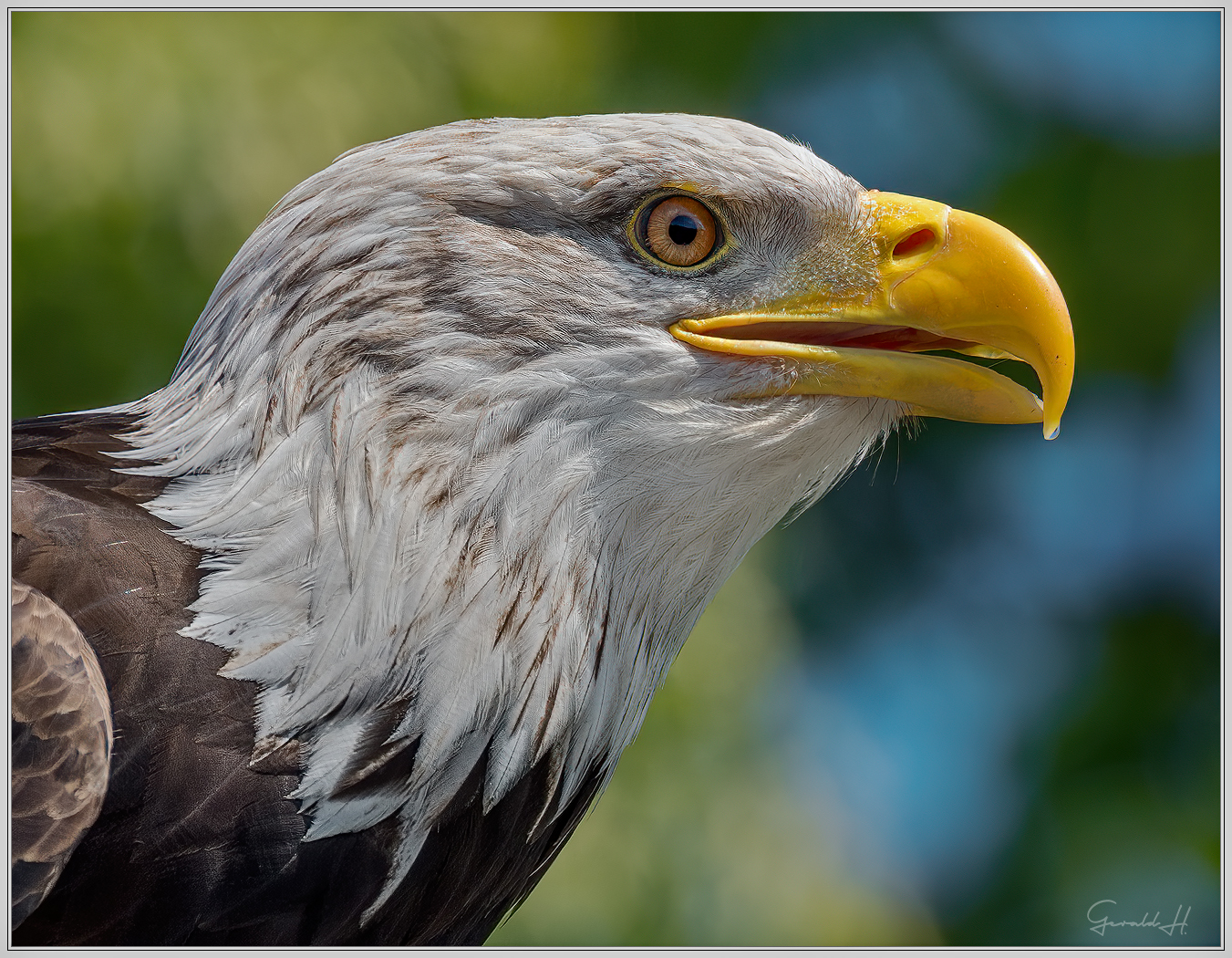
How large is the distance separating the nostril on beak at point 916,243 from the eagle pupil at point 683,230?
0.89 feet

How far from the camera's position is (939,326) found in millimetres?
1424

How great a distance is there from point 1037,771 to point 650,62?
197cm

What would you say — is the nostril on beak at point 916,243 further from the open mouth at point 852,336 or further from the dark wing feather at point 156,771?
the dark wing feather at point 156,771

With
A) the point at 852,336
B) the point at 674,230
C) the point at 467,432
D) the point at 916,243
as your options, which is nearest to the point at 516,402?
the point at 467,432

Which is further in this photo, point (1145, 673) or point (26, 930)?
point (1145, 673)

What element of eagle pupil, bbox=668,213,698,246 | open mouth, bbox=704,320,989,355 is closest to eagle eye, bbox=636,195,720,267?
eagle pupil, bbox=668,213,698,246

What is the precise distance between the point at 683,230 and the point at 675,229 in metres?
0.01

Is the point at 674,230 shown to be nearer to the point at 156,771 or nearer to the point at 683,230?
the point at 683,230

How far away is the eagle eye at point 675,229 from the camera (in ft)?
4.50

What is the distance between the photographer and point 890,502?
3.29 meters

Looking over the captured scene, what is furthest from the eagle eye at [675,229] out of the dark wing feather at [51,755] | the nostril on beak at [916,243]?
the dark wing feather at [51,755]

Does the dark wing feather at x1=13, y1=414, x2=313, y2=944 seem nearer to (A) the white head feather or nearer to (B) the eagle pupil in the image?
(A) the white head feather

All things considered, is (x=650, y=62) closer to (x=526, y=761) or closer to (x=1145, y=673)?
(x=526, y=761)

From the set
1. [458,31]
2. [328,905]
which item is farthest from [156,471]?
[458,31]
